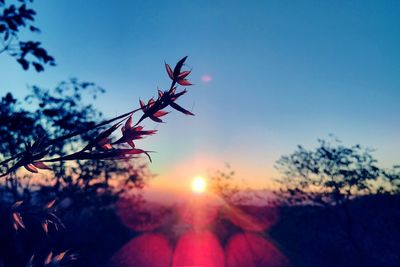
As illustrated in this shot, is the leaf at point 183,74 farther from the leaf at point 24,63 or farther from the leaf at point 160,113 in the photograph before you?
the leaf at point 24,63

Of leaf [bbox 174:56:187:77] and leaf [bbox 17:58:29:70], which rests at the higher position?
leaf [bbox 17:58:29:70]

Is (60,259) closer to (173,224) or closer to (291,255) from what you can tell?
(291,255)

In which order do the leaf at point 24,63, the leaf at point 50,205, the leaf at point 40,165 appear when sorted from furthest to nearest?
the leaf at point 24,63
the leaf at point 50,205
the leaf at point 40,165

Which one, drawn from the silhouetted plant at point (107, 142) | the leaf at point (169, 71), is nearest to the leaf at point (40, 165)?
the silhouetted plant at point (107, 142)

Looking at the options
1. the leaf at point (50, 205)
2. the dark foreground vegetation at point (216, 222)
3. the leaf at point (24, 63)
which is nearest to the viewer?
the leaf at point (50, 205)

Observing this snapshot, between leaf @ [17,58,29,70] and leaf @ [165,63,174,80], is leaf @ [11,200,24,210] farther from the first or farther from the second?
leaf @ [17,58,29,70]

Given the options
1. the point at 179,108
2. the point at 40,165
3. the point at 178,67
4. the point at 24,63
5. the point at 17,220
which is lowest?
the point at 17,220

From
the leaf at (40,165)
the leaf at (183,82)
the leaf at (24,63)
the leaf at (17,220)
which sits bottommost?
the leaf at (17,220)

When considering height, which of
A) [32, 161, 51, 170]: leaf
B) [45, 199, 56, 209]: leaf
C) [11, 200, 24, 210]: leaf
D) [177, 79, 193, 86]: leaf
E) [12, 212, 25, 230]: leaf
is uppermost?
[177, 79, 193, 86]: leaf

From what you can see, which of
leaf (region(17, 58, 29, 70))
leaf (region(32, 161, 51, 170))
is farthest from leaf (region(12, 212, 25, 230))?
leaf (region(17, 58, 29, 70))

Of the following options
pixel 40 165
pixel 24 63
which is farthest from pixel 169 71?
pixel 24 63

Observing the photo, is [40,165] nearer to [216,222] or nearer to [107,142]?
[107,142]
